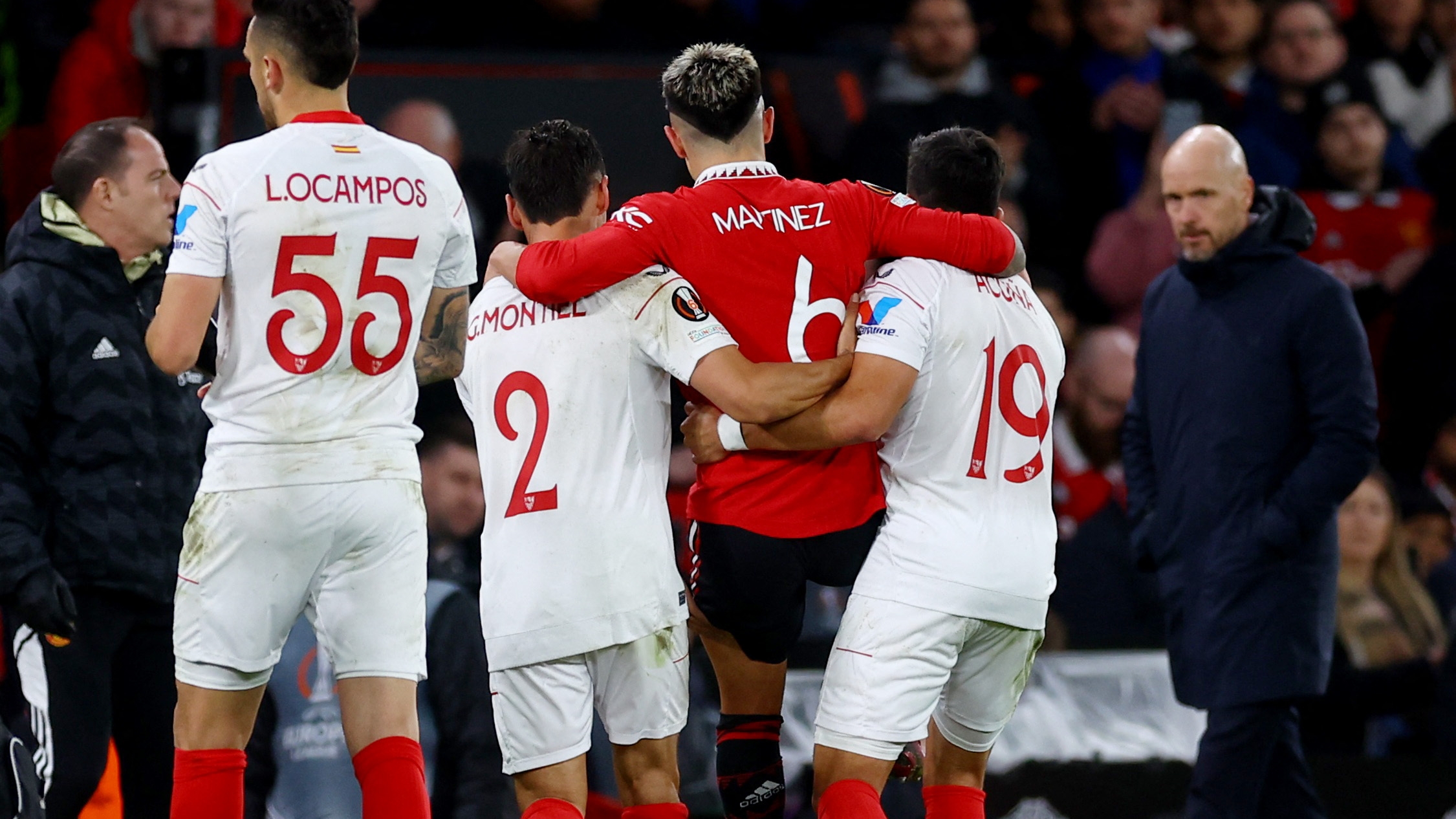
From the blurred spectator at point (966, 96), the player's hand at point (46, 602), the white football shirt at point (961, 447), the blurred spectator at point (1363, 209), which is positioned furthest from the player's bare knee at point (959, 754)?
the blurred spectator at point (1363, 209)

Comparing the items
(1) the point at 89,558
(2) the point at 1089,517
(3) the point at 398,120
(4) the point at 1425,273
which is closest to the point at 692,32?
(3) the point at 398,120

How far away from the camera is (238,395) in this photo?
3844mm

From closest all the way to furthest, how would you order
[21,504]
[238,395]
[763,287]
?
[238,395], [763,287], [21,504]

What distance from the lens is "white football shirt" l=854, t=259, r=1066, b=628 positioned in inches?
161

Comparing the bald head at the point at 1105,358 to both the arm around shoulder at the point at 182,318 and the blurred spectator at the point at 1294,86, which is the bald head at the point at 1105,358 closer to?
the blurred spectator at the point at 1294,86

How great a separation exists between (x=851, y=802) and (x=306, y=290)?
1798 millimetres

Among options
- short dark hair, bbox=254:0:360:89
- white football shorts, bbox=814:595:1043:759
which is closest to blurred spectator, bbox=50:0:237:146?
short dark hair, bbox=254:0:360:89

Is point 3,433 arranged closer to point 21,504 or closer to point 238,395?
point 21,504

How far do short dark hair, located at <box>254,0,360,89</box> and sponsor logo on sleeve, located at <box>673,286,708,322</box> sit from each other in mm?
986

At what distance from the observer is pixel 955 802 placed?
4.36 m

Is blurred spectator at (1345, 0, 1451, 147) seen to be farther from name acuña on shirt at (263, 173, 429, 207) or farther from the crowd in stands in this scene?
name acuña on shirt at (263, 173, 429, 207)

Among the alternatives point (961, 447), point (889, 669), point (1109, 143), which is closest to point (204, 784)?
point (889, 669)

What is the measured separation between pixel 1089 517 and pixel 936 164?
12.1ft

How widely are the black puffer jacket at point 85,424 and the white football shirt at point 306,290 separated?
48.4 inches
